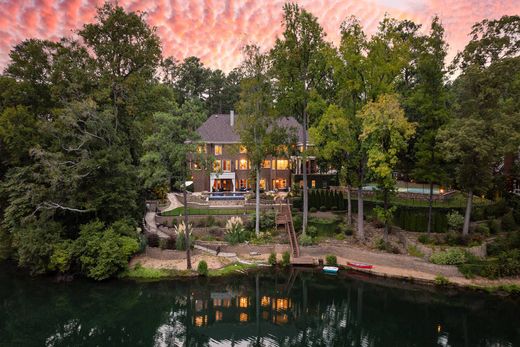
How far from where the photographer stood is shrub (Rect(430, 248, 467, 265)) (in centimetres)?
2530

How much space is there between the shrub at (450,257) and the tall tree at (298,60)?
11348 mm

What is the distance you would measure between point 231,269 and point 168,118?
1318cm

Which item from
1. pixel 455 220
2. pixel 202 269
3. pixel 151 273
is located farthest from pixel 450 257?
pixel 151 273

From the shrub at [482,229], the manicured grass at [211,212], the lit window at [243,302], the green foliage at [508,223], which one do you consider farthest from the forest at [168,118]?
the lit window at [243,302]

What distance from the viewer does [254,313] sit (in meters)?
22.4

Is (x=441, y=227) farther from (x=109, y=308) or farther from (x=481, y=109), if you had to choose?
(x=109, y=308)

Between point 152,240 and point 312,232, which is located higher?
point 312,232

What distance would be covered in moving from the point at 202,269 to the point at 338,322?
36.9 ft

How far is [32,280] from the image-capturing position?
26.9 m

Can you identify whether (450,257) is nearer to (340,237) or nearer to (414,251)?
(414,251)

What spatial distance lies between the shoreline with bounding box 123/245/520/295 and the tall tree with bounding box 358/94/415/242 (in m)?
6.15

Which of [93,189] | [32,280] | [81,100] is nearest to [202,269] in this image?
[93,189]

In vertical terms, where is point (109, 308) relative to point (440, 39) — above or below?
below

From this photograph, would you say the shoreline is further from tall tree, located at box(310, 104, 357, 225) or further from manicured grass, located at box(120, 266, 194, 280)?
tall tree, located at box(310, 104, 357, 225)
